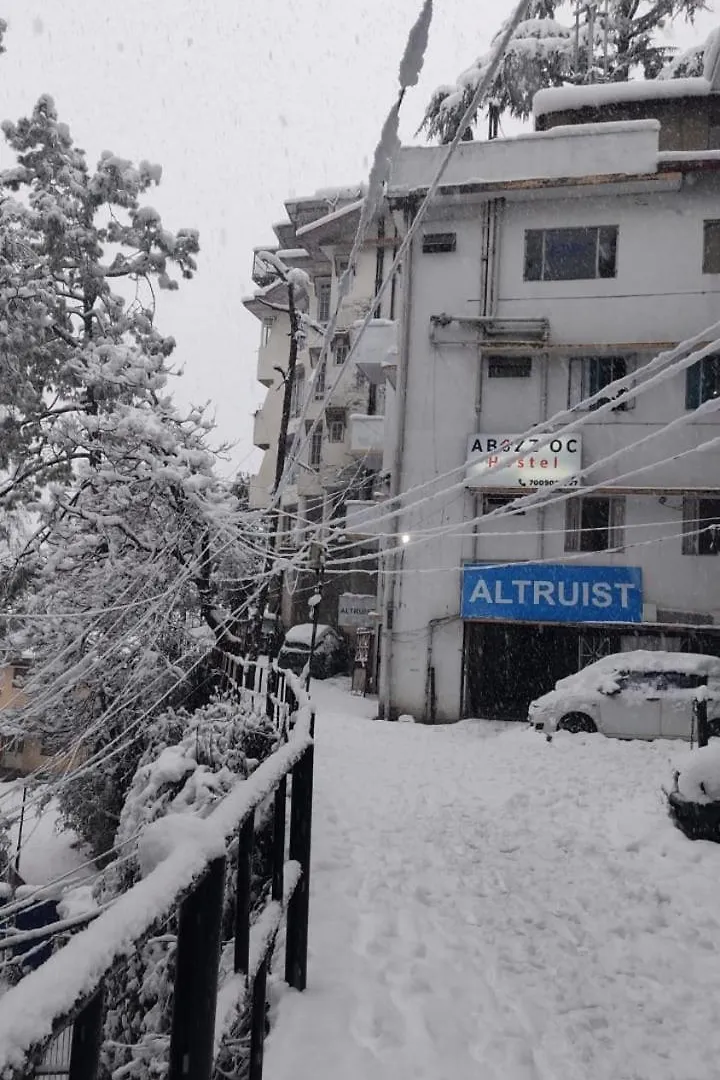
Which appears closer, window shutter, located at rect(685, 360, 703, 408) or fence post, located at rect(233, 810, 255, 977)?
fence post, located at rect(233, 810, 255, 977)

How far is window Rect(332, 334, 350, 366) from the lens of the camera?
30484 millimetres

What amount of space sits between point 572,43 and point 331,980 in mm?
32393

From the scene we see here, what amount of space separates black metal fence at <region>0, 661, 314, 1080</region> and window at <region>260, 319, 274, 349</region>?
3625 centimetres

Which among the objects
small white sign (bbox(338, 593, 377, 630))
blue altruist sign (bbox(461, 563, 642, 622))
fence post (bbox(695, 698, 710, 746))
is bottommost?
fence post (bbox(695, 698, 710, 746))

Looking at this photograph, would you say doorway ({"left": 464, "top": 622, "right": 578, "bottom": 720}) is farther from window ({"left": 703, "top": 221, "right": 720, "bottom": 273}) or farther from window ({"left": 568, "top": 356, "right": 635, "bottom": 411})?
window ({"left": 703, "top": 221, "right": 720, "bottom": 273})

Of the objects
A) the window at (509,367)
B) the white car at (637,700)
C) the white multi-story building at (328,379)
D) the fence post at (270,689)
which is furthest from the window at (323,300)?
the fence post at (270,689)

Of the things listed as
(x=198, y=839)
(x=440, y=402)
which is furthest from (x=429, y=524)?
(x=198, y=839)

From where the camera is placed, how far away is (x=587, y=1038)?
362cm

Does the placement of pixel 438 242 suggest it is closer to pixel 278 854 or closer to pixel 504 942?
pixel 504 942

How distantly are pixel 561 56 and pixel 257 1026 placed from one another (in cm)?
3250

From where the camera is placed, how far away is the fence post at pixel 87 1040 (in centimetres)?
119

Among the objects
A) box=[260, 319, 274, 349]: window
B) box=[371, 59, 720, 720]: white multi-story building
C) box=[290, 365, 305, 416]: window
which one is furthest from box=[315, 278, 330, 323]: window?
box=[371, 59, 720, 720]: white multi-story building

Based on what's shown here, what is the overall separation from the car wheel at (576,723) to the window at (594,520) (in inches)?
202

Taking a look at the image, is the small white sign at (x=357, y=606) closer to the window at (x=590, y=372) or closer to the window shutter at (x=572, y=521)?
the window shutter at (x=572, y=521)
